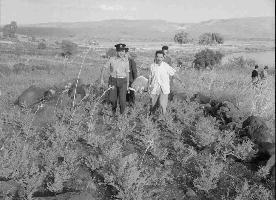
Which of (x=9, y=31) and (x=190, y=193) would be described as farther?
(x=9, y=31)

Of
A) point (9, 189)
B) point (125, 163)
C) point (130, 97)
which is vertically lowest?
point (9, 189)

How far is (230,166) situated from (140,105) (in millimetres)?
3113

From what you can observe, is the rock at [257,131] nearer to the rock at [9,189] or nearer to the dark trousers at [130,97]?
the dark trousers at [130,97]

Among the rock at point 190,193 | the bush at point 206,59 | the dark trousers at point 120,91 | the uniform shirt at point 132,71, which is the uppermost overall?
the uniform shirt at point 132,71

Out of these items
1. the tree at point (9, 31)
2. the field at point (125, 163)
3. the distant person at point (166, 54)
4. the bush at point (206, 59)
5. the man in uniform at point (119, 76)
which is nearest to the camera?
the field at point (125, 163)

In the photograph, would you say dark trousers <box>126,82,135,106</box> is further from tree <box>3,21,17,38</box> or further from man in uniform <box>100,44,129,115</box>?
tree <box>3,21,17,38</box>

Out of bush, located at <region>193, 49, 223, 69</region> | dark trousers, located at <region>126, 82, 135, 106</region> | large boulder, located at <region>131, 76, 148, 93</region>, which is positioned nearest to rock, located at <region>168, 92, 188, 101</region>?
large boulder, located at <region>131, 76, 148, 93</region>

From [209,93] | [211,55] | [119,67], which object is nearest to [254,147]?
[119,67]

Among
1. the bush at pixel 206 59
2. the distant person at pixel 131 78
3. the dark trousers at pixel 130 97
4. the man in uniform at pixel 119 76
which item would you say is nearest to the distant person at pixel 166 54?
the distant person at pixel 131 78

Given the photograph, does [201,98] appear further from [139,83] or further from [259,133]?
[259,133]

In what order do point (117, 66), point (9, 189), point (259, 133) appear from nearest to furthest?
1. point (9, 189)
2. point (259, 133)
3. point (117, 66)

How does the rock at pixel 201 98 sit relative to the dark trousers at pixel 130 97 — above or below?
below

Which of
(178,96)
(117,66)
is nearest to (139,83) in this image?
(117,66)

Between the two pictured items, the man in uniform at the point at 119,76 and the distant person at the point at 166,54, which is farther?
the distant person at the point at 166,54
